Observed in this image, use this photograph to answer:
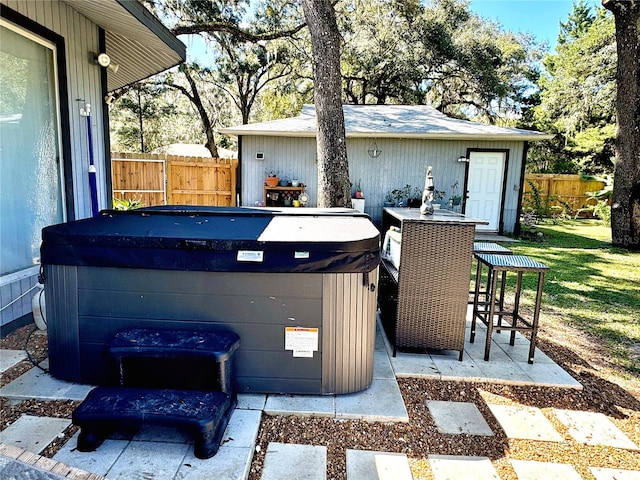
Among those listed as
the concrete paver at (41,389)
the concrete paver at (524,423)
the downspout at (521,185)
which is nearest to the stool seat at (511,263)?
the concrete paver at (524,423)

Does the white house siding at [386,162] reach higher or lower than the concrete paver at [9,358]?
higher

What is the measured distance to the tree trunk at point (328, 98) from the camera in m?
4.11

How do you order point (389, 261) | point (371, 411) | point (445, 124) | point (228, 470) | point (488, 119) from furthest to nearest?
point (488, 119) < point (445, 124) < point (389, 261) < point (371, 411) < point (228, 470)

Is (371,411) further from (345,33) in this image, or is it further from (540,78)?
(540,78)

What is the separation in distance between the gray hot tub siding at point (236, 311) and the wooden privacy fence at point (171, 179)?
26.2ft

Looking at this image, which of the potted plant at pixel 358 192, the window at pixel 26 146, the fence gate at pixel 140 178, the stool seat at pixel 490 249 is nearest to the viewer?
the window at pixel 26 146

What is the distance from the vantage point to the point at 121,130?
18.1 metres


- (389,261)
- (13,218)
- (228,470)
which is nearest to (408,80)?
(389,261)

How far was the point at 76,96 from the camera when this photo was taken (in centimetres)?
367

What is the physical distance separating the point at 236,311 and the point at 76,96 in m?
3.06

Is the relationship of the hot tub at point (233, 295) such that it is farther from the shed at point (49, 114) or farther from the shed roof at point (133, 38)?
the shed roof at point (133, 38)

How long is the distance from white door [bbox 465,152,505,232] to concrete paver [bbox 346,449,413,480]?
26.1ft

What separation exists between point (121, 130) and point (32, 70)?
55.7ft

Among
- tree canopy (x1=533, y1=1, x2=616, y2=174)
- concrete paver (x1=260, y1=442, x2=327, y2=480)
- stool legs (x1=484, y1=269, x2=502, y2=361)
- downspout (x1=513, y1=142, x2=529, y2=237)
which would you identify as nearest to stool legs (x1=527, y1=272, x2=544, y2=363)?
stool legs (x1=484, y1=269, x2=502, y2=361)
